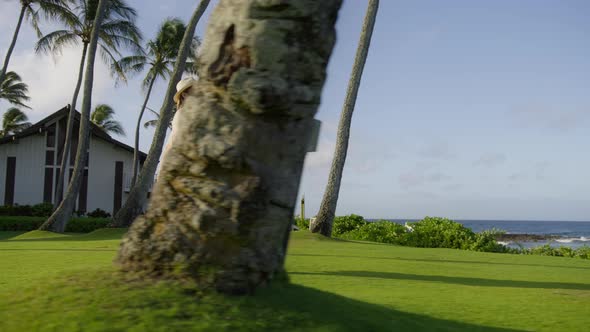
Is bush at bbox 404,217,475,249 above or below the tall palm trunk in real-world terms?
below

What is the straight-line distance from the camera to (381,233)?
18641 millimetres

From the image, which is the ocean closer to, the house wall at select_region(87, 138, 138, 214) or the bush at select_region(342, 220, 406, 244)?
the bush at select_region(342, 220, 406, 244)

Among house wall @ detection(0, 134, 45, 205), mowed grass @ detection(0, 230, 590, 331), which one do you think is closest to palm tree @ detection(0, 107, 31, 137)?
house wall @ detection(0, 134, 45, 205)

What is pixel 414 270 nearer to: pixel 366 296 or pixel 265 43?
pixel 366 296

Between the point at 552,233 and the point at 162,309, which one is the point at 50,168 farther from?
the point at 552,233

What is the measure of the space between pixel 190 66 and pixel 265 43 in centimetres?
3933

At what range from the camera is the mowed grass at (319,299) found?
3.06 metres

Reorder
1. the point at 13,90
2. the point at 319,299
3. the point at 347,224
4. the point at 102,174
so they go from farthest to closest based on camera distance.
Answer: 1. the point at 13,90
2. the point at 102,174
3. the point at 347,224
4. the point at 319,299

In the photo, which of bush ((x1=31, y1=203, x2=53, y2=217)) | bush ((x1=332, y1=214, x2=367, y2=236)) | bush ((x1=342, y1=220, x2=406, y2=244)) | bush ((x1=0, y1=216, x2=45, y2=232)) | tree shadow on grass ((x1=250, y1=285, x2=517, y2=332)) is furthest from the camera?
bush ((x1=31, y1=203, x2=53, y2=217))

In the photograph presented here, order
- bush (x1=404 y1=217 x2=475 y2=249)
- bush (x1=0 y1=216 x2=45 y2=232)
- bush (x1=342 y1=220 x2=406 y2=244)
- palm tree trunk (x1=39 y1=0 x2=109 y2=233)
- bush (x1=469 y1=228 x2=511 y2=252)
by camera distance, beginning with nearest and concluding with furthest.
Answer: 1. bush (x1=469 y1=228 x2=511 y2=252)
2. bush (x1=404 y1=217 x2=475 y2=249)
3. bush (x1=342 y1=220 x2=406 y2=244)
4. palm tree trunk (x1=39 y1=0 x2=109 y2=233)
5. bush (x1=0 y1=216 x2=45 y2=232)

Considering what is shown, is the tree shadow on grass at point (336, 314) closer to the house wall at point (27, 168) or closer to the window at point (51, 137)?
the window at point (51, 137)

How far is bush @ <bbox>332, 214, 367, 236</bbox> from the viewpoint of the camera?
21.0m

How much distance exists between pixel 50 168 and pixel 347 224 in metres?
21.2

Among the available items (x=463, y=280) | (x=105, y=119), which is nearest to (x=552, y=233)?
(x=105, y=119)
